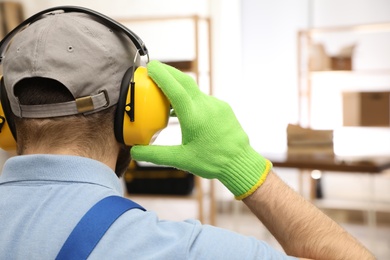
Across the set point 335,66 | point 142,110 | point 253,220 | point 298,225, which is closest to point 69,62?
point 142,110

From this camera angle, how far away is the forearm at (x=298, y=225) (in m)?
0.82

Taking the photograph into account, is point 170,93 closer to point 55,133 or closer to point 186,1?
point 55,133

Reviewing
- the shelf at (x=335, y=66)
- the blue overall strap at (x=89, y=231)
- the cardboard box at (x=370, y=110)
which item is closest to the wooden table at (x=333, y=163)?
the cardboard box at (x=370, y=110)

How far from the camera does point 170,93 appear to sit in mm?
821

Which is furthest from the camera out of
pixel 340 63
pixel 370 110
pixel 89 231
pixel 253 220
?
pixel 253 220

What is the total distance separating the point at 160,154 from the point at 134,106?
10cm

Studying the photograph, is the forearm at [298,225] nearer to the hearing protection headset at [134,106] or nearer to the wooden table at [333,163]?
the hearing protection headset at [134,106]

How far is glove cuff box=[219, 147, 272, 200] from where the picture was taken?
2.77 feet

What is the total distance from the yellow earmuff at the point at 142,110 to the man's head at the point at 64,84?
22 mm

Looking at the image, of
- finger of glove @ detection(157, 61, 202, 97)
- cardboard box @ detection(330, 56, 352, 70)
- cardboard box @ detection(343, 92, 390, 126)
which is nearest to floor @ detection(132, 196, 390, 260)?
cardboard box @ detection(343, 92, 390, 126)

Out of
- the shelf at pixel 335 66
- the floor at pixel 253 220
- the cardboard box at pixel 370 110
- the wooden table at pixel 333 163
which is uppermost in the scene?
the shelf at pixel 335 66

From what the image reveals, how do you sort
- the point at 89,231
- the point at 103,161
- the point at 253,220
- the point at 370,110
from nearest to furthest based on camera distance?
the point at 89,231
the point at 103,161
the point at 370,110
the point at 253,220

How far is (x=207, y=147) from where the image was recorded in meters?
0.86

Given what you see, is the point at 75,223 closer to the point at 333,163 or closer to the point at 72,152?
the point at 72,152
